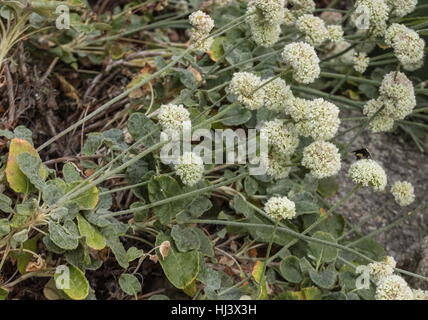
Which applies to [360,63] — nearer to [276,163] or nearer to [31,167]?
[276,163]

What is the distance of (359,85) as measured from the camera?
2.69 m

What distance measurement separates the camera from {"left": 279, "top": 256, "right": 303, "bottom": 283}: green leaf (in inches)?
80.4

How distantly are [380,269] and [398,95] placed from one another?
0.50 m

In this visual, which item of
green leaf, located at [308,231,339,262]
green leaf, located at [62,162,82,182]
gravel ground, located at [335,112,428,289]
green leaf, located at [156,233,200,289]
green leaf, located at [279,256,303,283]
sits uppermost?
green leaf, located at [62,162,82,182]

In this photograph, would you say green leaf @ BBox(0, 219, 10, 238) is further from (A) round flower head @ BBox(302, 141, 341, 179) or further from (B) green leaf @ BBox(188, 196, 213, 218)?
(A) round flower head @ BBox(302, 141, 341, 179)

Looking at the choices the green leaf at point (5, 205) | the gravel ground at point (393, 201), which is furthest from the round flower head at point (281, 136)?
the green leaf at point (5, 205)

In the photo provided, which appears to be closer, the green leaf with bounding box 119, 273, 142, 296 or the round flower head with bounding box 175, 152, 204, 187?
the round flower head with bounding box 175, 152, 204, 187

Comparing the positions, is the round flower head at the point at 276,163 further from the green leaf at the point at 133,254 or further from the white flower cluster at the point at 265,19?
the green leaf at the point at 133,254

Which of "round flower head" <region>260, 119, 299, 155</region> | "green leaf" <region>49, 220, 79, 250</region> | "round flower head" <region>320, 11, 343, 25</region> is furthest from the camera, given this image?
"round flower head" <region>320, 11, 343, 25</region>

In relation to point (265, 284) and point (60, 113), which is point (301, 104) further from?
point (60, 113)

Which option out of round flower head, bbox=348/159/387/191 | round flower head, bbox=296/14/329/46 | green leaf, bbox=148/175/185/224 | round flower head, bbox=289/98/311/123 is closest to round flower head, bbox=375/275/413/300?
round flower head, bbox=348/159/387/191

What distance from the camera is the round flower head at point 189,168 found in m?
1.75

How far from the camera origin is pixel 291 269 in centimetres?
206

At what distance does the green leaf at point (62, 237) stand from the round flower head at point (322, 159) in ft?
2.17
